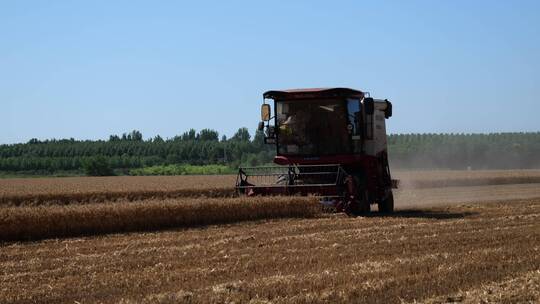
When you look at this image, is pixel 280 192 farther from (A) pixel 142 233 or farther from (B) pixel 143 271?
(B) pixel 143 271

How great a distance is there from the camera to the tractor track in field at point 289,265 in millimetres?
8422

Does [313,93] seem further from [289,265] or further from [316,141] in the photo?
[289,265]

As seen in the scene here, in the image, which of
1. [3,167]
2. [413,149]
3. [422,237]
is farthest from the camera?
[3,167]

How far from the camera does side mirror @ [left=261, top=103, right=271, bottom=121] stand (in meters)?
19.5

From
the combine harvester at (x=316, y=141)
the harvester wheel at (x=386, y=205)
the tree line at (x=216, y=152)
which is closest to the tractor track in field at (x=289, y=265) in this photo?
the combine harvester at (x=316, y=141)

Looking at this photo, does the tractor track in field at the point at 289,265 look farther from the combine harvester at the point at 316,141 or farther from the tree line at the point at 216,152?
the tree line at the point at 216,152

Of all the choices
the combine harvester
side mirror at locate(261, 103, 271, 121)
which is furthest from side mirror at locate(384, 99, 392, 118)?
side mirror at locate(261, 103, 271, 121)

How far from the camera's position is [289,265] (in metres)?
10.5

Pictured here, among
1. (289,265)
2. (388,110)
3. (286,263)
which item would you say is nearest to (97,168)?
(388,110)

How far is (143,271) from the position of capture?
33.8ft

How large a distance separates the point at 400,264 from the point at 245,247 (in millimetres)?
3209

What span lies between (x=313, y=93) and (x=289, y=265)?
373 inches

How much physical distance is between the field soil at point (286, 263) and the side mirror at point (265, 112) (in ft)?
11.5

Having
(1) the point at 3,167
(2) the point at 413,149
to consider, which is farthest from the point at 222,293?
(1) the point at 3,167
